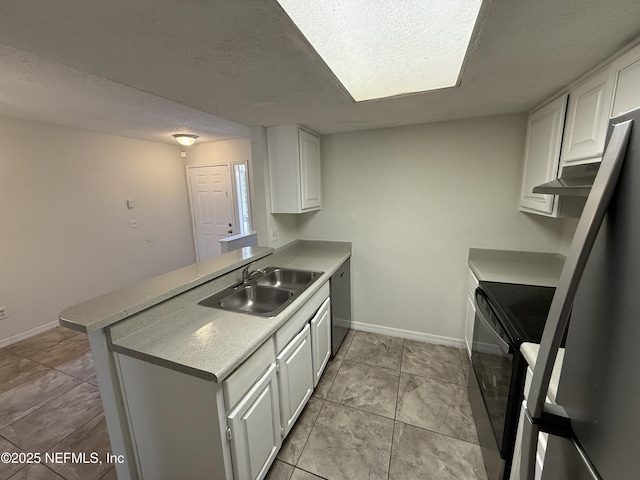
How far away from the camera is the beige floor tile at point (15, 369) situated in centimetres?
229

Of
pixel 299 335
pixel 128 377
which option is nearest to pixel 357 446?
pixel 299 335

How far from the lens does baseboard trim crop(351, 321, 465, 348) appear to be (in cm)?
269

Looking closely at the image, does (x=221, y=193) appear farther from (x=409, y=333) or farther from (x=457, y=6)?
(x=457, y=6)

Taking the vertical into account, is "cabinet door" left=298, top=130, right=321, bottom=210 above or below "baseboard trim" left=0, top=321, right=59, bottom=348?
above

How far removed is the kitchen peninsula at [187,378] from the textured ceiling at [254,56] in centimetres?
111

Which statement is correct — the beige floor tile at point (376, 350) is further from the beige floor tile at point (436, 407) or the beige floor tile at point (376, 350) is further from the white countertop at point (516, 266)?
the white countertop at point (516, 266)

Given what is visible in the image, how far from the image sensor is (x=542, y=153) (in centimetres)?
185

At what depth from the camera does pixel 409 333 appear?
2.84 meters

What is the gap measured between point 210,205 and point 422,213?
148 inches

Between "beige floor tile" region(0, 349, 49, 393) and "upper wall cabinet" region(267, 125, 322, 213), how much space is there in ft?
8.57

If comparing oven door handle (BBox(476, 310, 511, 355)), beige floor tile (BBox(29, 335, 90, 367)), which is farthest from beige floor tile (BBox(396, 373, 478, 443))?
beige floor tile (BBox(29, 335, 90, 367))

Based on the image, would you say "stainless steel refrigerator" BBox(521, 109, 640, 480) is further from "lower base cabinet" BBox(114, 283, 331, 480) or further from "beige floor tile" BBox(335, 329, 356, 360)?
"beige floor tile" BBox(335, 329, 356, 360)

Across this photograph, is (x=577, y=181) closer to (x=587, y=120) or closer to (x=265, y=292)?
(x=587, y=120)

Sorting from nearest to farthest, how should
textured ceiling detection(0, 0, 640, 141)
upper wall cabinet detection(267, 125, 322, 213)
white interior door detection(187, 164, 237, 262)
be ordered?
textured ceiling detection(0, 0, 640, 141) → upper wall cabinet detection(267, 125, 322, 213) → white interior door detection(187, 164, 237, 262)
